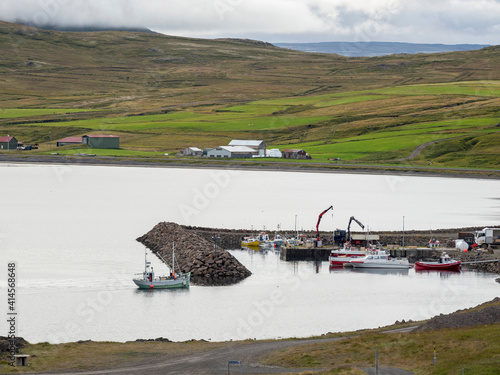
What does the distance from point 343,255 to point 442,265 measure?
8575mm

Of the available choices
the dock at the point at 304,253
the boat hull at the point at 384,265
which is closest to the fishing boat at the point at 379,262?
the boat hull at the point at 384,265

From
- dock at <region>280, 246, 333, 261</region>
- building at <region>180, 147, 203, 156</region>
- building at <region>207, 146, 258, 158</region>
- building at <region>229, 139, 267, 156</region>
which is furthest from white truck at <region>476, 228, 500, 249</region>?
building at <region>180, 147, 203, 156</region>

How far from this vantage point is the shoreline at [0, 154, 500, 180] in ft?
529

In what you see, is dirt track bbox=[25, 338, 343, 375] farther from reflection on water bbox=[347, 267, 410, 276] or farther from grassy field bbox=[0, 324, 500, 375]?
reflection on water bbox=[347, 267, 410, 276]

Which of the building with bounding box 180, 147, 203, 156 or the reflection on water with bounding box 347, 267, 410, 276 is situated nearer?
the reflection on water with bounding box 347, 267, 410, 276

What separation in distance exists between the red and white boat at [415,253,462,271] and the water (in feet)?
4.47

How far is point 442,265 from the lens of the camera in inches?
2618

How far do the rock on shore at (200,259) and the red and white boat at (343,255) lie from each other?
372 inches

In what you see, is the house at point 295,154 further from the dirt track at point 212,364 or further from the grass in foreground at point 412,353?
the dirt track at point 212,364

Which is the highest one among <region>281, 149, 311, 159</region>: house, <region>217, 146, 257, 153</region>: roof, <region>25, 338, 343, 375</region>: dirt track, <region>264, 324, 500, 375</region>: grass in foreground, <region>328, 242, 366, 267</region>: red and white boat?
<region>217, 146, 257, 153</region>: roof

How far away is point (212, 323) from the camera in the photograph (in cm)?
4625

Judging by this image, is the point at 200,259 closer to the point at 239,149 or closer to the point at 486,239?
the point at 486,239

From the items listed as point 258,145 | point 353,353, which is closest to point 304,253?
point 353,353

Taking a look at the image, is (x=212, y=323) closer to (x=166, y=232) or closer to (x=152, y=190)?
(x=166, y=232)
